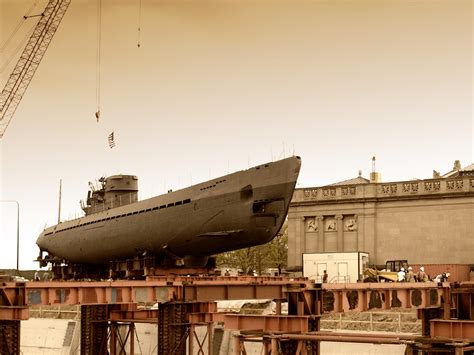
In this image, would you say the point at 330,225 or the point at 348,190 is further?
the point at 330,225

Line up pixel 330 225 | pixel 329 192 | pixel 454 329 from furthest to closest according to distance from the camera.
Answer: pixel 329 192, pixel 330 225, pixel 454 329

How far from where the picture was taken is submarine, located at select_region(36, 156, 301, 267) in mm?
47906

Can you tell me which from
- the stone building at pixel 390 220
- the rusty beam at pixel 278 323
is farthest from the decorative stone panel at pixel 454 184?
the rusty beam at pixel 278 323

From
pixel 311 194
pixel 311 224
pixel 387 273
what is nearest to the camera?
pixel 387 273

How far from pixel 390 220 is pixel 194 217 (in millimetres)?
30838

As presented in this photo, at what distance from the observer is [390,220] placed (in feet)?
255

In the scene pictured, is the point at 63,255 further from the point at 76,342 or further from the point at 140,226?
the point at 140,226

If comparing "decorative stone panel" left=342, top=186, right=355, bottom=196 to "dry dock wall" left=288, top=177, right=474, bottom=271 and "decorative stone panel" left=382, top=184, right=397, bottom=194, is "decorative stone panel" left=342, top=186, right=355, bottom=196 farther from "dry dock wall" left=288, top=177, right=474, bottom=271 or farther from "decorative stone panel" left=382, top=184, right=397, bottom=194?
"decorative stone panel" left=382, top=184, right=397, bottom=194

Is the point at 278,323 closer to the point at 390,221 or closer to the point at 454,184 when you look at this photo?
the point at 454,184

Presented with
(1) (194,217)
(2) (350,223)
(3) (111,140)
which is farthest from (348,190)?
(1) (194,217)

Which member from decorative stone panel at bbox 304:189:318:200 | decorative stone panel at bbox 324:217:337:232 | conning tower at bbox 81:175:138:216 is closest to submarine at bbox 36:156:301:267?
conning tower at bbox 81:175:138:216

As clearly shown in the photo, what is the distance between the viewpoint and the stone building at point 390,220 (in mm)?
74062

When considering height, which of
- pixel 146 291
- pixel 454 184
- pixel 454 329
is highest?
pixel 454 184

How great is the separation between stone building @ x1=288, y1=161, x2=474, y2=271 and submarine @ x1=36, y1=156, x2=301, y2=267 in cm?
2102
